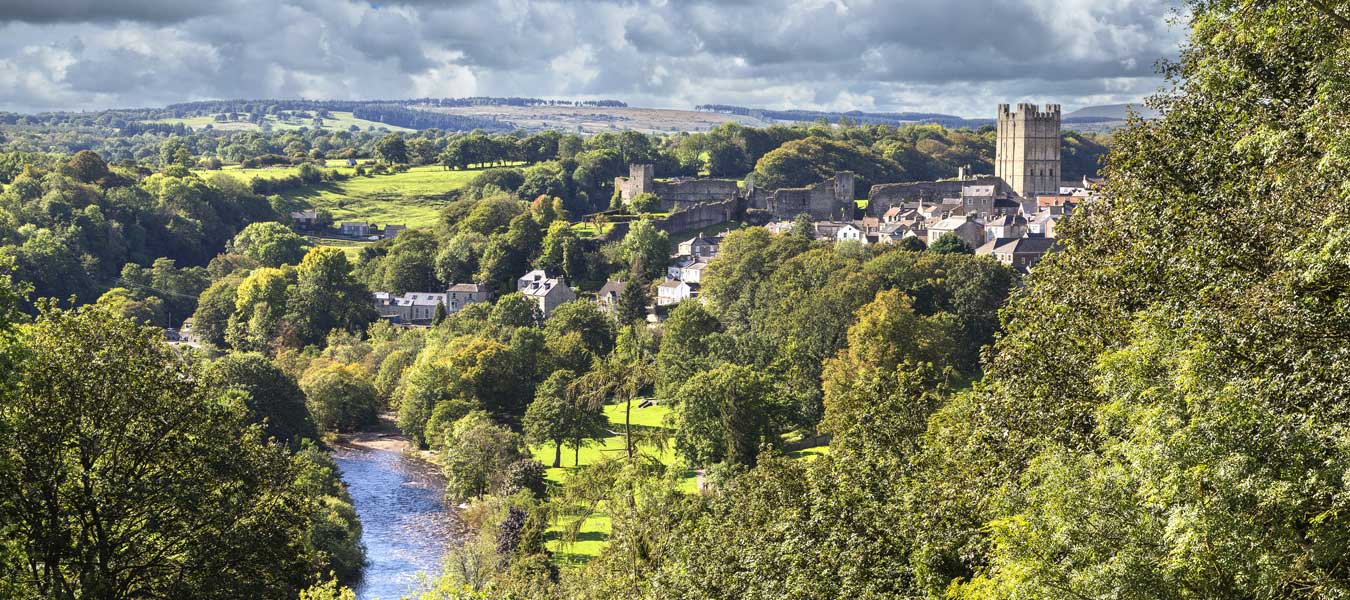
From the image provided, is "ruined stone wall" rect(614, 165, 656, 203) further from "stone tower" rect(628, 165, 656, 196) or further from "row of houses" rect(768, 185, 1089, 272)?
"row of houses" rect(768, 185, 1089, 272)

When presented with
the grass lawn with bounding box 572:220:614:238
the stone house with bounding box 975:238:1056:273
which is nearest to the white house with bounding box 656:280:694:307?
the stone house with bounding box 975:238:1056:273

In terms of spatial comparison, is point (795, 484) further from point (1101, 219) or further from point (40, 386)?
point (40, 386)

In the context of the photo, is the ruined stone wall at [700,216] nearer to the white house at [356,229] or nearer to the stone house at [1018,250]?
the stone house at [1018,250]

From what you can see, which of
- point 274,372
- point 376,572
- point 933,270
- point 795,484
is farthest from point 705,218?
point 795,484

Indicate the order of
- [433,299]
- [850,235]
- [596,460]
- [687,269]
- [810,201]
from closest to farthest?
1. [596,460]
2. [850,235]
3. [687,269]
4. [433,299]
5. [810,201]

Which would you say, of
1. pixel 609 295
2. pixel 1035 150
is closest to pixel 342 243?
pixel 609 295

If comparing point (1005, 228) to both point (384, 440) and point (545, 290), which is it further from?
point (384, 440)
